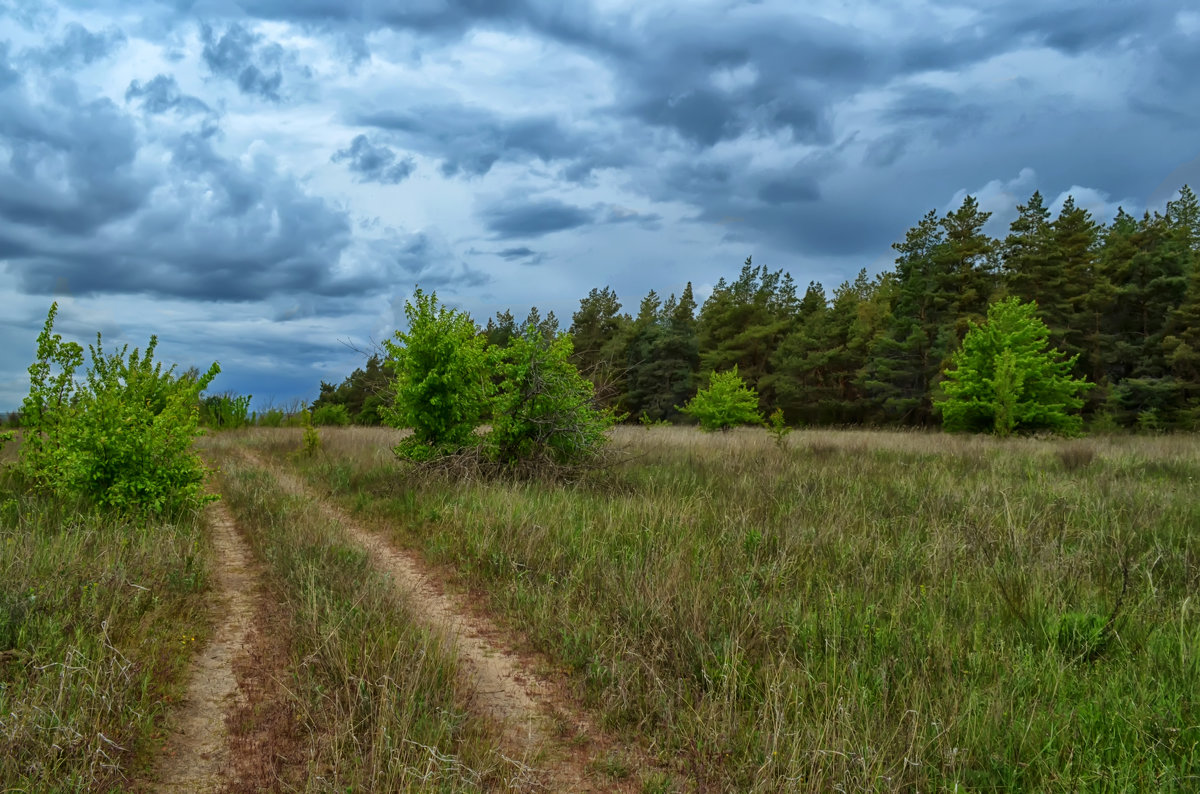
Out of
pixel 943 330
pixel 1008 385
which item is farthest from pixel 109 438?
pixel 943 330

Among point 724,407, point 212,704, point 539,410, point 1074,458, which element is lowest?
point 212,704

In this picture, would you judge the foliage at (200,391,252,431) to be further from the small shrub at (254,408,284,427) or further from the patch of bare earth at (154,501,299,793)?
the patch of bare earth at (154,501,299,793)

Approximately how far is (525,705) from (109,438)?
→ 252 inches

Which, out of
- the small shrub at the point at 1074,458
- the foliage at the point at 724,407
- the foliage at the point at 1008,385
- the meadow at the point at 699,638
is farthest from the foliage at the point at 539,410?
the foliage at the point at 1008,385

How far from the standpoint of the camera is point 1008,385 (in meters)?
23.3

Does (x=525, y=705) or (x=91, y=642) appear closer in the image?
(x=525, y=705)

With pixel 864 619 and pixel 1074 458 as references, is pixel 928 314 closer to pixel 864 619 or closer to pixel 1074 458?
pixel 1074 458

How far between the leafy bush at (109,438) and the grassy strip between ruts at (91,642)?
567 mm

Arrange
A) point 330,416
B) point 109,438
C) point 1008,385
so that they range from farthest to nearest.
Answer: point 330,416 → point 1008,385 → point 109,438

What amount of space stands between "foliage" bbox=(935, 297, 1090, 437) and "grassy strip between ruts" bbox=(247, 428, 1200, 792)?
49.0 ft

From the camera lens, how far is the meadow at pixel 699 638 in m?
3.24

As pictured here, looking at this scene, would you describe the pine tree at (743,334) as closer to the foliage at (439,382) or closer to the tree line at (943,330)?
the tree line at (943,330)

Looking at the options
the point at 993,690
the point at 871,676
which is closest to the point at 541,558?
the point at 871,676

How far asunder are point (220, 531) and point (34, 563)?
3334 mm
